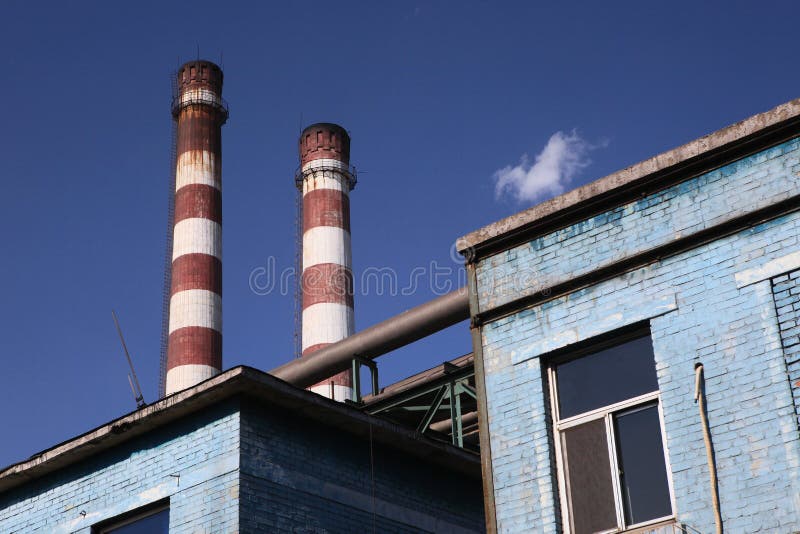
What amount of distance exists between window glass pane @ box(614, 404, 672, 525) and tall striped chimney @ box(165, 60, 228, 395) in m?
21.4

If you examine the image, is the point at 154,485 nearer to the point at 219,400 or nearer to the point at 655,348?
the point at 219,400

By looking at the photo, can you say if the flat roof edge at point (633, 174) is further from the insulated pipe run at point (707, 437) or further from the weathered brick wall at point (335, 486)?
the weathered brick wall at point (335, 486)

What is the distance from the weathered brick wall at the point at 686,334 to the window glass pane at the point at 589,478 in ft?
0.56

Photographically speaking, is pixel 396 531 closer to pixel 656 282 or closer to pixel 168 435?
pixel 168 435

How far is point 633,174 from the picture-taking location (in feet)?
34.8

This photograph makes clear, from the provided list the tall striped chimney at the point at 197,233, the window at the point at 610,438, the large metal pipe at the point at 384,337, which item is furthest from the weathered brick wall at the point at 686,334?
the tall striped chimney at the point at 197,233

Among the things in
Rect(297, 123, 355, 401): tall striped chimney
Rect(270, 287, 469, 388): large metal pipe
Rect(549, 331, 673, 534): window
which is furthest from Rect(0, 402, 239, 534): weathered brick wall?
Rect(297, 123, 355, 401): tall striped chimney

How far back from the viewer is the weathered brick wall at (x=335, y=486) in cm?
1325

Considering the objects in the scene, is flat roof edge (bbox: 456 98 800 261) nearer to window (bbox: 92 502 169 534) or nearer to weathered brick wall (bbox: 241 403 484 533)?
weathered brick wall (bbox: 241 403 484 533)

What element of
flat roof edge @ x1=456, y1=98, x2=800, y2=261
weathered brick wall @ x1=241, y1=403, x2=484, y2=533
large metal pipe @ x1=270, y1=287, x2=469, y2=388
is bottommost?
weathered brick wall @ x1=241, y1=403, x2=484, y2=533

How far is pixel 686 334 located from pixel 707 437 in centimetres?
94

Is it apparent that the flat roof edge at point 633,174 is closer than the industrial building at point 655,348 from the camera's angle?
No

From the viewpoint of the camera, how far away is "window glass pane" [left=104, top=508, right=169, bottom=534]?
13539 millimetres

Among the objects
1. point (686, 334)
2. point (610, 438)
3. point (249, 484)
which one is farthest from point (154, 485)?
point (686, 334)
